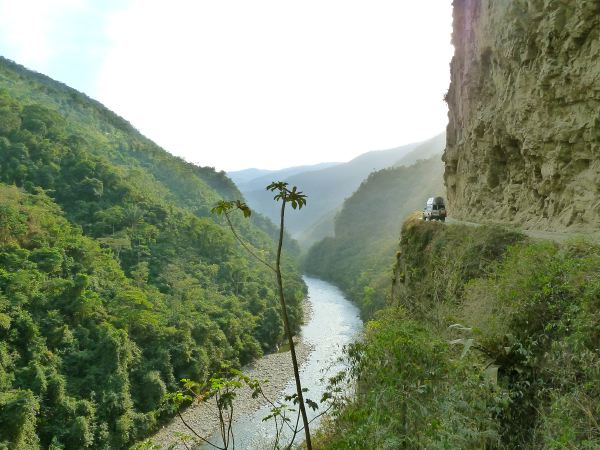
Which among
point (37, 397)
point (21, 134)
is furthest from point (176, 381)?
point (21, 134)

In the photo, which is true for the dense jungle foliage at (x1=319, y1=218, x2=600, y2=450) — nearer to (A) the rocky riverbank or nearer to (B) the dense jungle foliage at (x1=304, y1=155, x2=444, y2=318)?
(A) the rocky riverbank

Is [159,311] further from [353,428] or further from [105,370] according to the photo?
[353,428]

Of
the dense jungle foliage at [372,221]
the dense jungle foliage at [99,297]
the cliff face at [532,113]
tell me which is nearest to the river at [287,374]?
the dense jungle foliage at [99,297]

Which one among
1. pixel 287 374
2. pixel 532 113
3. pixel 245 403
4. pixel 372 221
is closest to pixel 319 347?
pixel 287 374

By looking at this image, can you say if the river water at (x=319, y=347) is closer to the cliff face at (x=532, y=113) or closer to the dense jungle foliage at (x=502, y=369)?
the dense jungle foliage at (x=502, y=369)

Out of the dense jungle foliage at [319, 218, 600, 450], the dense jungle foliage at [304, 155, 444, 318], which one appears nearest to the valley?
the dense jungle foliage at [319, 218, 600, 450]

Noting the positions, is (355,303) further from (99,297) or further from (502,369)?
(502,369)
